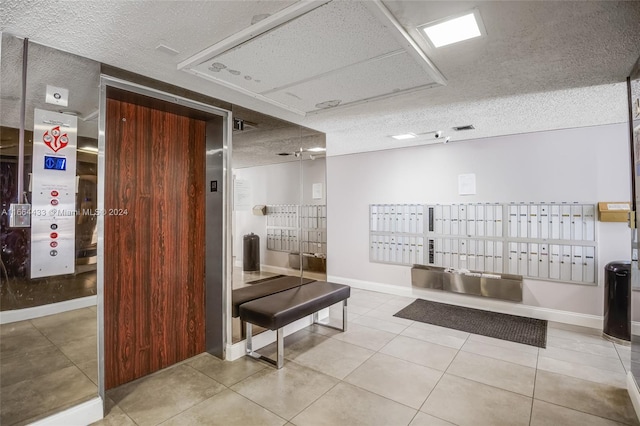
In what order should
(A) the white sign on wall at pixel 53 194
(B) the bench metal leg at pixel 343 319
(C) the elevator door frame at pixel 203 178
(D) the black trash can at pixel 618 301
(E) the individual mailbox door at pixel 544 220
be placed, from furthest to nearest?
(E) the individual mailbox door at pixel 544 220 → (B) the bench metal leg at pixel 343 319 → (D) the black trash can at pixel 618 301 → (C) the elevator door frame at pixel 203 178 → (A) the white sign on wall at pixel 53 194

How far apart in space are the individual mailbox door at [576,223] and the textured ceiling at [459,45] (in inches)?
44.9

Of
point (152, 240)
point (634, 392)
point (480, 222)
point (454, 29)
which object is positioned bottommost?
point (634, 392)

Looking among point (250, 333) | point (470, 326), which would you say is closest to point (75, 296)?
point (250, 333)

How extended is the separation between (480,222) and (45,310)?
4727 mm

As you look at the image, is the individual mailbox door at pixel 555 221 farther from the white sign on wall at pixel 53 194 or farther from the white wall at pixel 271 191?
the white sign on wall at pixel 53 194

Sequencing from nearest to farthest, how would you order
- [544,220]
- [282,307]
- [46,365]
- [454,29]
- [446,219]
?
[454,29], [46,365], [282,307], [544,220], [446,219]

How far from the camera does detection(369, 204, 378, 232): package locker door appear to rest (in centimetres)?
545

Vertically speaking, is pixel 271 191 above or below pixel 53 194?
above

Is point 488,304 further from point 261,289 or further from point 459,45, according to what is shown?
point 459,45

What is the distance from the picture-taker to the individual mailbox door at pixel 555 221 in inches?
157

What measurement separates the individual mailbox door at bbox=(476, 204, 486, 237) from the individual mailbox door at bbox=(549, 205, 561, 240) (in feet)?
2.54

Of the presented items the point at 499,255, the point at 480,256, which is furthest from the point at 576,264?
the point at 480,256

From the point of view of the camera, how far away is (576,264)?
3891 mm

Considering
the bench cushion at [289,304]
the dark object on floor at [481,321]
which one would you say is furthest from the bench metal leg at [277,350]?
the dark object on floor at [481,321]
